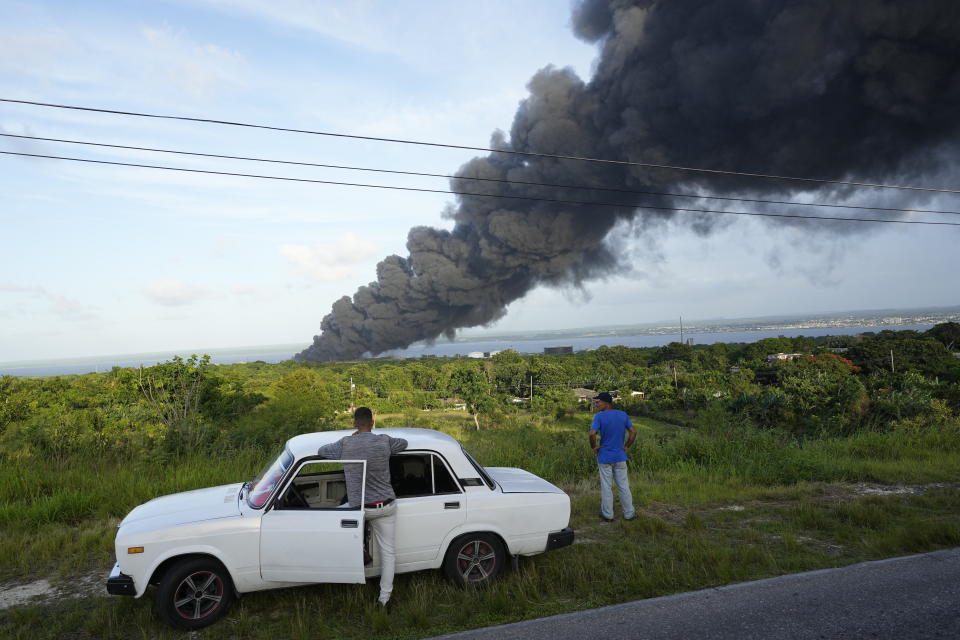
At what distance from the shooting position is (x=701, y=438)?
10383 mm

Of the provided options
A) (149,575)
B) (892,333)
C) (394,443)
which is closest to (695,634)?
(394,443)

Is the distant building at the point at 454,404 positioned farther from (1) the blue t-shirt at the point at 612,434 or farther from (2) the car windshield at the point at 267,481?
(2) the car windshield at the point at 267,481

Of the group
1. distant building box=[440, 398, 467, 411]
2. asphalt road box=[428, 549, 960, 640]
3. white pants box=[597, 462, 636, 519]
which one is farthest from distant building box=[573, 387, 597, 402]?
asphalt road box=[428, 549, 960, 640]

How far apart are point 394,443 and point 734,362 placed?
6225 centimetres

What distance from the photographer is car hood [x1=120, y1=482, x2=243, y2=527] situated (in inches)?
164

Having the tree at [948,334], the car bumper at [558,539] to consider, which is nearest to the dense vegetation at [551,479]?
the car bumper at [558,539]

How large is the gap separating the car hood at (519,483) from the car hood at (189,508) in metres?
2.35

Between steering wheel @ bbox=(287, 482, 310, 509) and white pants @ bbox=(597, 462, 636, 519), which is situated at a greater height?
steering wheel @ bbox=(287, 482, 310, 509)

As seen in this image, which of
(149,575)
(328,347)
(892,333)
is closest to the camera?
(149,575)

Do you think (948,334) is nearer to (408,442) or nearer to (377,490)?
(408,442)

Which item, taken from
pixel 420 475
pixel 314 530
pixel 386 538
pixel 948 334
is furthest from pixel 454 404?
pixel 948 334

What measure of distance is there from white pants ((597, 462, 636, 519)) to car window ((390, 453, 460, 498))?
2.69 m

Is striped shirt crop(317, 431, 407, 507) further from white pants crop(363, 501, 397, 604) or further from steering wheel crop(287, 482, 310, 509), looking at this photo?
steering wheel crop(287, 482, 310, 509)

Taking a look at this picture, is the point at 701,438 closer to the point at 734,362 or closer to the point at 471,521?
the point at 471,521
